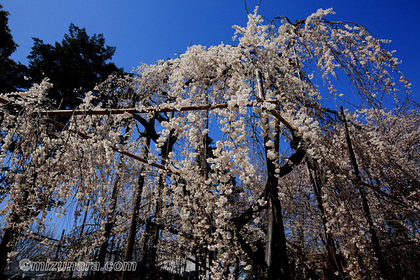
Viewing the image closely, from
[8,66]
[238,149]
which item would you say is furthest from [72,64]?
[238,149]

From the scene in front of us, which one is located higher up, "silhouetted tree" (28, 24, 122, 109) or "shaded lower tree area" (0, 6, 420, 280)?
"silhouetted tree" (28, 24, 122, 109)

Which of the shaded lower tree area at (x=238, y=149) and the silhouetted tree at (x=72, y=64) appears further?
the silhouetted tree at (x=72, y=64)

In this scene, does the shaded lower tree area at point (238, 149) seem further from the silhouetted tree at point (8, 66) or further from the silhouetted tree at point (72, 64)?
the silhouetted tree at point (8, 66)

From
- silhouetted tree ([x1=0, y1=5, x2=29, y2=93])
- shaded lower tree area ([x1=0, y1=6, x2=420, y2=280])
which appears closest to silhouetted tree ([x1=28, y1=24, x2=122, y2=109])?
silhouetted tree ([x1=0, y1=5, x2=29, y2=93])

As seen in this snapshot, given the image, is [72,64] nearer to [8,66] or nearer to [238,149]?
[8,66]

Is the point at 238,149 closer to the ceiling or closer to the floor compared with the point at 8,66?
closer to the floor

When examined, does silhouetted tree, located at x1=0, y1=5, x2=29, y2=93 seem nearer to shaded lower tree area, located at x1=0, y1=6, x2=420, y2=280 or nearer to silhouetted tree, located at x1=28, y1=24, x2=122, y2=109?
silhouetted tree, located at x1=28, y1=24, x2=122, y2=109

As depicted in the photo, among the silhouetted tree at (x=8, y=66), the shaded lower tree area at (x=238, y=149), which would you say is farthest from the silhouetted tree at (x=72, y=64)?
the shaded lower tree area at (x=238, y=149)

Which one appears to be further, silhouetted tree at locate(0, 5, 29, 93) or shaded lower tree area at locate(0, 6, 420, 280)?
silhouetted tree at locate(0, 5, 29, 93)

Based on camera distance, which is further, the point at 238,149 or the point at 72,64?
the point at 72,64

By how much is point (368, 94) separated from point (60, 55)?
30.2ft

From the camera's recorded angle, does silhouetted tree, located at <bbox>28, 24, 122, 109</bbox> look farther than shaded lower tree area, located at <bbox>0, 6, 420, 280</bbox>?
Yes

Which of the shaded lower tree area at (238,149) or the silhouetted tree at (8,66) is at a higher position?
the silhouetted tree at (8,66)

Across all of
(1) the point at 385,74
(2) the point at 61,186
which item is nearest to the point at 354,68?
(1) the point at 385,74
